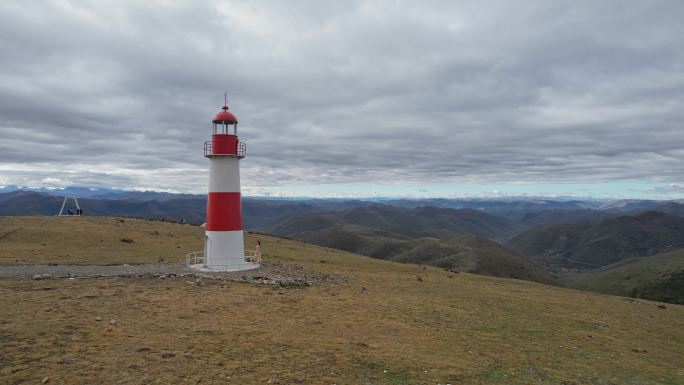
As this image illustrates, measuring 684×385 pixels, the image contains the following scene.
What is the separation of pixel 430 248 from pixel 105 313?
17526 cm

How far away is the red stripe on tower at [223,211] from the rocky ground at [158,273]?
3.58 metres

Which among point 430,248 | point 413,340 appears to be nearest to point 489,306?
point 413,340

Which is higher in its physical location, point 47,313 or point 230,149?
point 230,149

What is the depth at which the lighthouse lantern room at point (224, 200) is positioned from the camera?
3047cm

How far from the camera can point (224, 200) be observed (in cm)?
3062

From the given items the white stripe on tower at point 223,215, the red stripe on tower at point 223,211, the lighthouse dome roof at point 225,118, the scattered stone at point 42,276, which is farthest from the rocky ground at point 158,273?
the lighthouse dome roof at point 225,118

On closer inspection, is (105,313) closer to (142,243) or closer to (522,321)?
(522,321)

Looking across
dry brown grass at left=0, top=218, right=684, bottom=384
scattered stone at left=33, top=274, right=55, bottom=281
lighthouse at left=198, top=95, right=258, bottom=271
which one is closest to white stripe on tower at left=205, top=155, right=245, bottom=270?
lighthouse at left=198, top=95, right=258, bottom=271

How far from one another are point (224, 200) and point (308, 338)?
17441 millimetres

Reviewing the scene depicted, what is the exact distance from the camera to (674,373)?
49.0 feet

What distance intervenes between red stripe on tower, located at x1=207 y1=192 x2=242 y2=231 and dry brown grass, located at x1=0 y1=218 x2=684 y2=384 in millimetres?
6391

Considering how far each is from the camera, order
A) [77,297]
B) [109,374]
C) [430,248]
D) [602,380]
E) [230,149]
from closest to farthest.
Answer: [109,374]
[602,380]
[77,297]
[230,149]
[430,248]

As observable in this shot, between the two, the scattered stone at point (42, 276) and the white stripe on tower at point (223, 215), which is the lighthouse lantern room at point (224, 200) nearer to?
the white stripe on tower at point (223, 215)

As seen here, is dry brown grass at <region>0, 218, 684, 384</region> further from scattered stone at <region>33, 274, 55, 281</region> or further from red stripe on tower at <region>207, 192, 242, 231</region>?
red stripe on tower at <region>207, 192, 242, 231</region>
